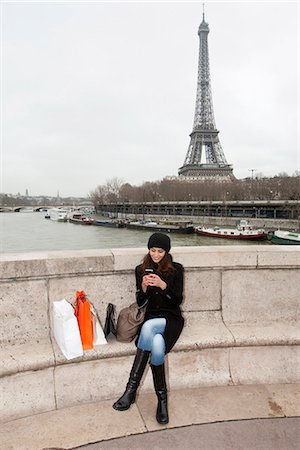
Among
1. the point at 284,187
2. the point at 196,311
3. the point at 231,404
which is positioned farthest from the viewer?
the point at 284,187

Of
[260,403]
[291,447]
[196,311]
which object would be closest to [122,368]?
[196,311]

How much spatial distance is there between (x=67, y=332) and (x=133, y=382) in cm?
69

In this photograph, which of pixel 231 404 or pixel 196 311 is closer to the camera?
pixel 231 404

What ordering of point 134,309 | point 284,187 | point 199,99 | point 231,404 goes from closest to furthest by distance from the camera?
1. point 231,404
2. point 134,309
3. point 284,187
4. point 199,99

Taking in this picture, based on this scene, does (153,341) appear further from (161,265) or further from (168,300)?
(161,265)

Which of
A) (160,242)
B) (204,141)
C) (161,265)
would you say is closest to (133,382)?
(161,265)

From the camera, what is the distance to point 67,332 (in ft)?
9.19

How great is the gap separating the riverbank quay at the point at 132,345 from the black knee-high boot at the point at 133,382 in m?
0.20

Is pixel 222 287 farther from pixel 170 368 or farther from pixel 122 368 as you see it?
pixel 122 368

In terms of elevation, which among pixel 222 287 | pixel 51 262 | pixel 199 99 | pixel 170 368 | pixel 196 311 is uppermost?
pixel 199 99

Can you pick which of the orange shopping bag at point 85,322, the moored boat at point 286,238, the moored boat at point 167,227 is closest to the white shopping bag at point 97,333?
the orange shopping bag at point 85,322

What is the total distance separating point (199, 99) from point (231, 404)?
112205 mm

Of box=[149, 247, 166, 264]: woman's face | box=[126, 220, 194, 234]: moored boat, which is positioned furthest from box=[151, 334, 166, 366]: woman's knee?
box=[126, 220, 194, 234]: moored boat

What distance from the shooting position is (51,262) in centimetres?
305
